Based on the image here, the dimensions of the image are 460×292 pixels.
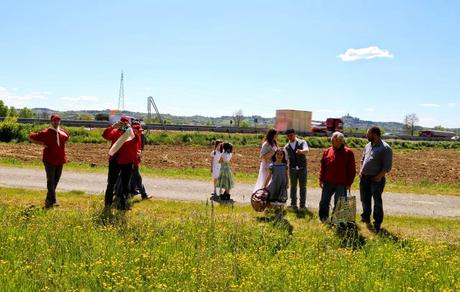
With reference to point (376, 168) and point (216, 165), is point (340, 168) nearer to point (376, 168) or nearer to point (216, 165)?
point (376, 168)

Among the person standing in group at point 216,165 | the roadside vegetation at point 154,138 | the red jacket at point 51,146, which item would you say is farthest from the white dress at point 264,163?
the roadside vegetation at point 154,138

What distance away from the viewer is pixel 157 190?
13.3 meters

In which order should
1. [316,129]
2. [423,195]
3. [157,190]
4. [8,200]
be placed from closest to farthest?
[8,200]
[157,190]
[423,195]
[316,129]

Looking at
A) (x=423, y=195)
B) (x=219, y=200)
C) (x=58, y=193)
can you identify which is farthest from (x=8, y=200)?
(x=423, y=195)

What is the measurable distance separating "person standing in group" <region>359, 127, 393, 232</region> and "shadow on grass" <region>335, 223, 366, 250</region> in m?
0.59

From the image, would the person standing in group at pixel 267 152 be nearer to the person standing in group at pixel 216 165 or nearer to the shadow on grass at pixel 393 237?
the person standing in group at pixel 216 165

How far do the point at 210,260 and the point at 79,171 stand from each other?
11.4 m

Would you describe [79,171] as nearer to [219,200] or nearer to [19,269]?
[219,200]

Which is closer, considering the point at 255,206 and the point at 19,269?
the point at 19,269

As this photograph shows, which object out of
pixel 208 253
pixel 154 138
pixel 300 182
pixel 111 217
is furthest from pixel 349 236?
pixel 154 138

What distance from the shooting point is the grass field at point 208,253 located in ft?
18.5

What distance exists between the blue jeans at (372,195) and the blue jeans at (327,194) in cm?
54

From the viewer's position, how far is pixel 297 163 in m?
10.8

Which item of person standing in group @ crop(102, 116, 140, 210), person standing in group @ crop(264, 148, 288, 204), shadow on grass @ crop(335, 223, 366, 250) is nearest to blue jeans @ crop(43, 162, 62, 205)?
person standing in group @ crop(102, 116, 140, 210)
